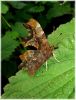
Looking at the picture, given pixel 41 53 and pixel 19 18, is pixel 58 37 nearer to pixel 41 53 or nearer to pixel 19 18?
pixel 41 53

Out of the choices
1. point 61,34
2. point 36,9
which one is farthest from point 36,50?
point 36,9

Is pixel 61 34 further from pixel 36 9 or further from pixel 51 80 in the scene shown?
pixel 36 9

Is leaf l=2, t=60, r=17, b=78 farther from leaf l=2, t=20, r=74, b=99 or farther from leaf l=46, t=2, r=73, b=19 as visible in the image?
leaf l=2, t=20, r=74, b=99

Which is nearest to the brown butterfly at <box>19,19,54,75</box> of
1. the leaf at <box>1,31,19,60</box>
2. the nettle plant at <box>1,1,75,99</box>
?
Result: the nettle plant at <box>1,1,75,99</box>

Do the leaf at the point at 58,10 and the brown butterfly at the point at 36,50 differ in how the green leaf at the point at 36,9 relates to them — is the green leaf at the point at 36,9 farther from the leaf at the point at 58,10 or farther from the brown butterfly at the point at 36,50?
the brown butterfly at the point at 36,50

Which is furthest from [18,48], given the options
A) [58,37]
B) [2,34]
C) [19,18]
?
[58,37]

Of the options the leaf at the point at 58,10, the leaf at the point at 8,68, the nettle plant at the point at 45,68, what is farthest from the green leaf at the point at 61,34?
the leaf at the point at 58,10
